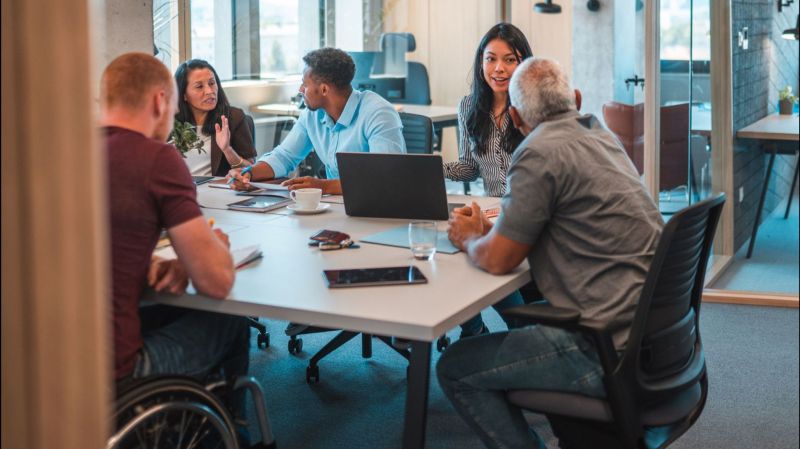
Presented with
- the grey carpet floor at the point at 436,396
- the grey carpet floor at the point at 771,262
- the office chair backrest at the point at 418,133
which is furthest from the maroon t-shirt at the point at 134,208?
the grey carpet floor at the point at 771,262

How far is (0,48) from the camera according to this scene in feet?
3.45

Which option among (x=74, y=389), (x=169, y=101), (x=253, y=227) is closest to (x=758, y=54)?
(x=253, y=227)

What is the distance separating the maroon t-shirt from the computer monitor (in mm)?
4633

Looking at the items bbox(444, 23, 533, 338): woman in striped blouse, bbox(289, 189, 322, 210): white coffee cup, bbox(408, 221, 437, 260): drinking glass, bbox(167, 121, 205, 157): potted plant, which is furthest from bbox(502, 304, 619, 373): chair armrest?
bbox(167, 121, 205, 157): potted plant

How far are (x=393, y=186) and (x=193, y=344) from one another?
3.07ft

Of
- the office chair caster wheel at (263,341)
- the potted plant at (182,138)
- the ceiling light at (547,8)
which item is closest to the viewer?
the potted plant at (182,138)

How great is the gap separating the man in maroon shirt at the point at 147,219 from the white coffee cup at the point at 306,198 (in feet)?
2.82

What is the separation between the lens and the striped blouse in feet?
11.4

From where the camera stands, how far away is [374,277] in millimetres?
2193

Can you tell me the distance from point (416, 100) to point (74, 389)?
582 cm

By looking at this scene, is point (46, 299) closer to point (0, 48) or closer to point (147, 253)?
point (0, 48)

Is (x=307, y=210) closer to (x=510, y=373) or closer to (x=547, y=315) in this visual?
(x=510, y=373)

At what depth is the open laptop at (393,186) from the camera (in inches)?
112

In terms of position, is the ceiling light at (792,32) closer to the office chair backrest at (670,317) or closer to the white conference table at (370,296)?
the office chair backrest at (670,317)
